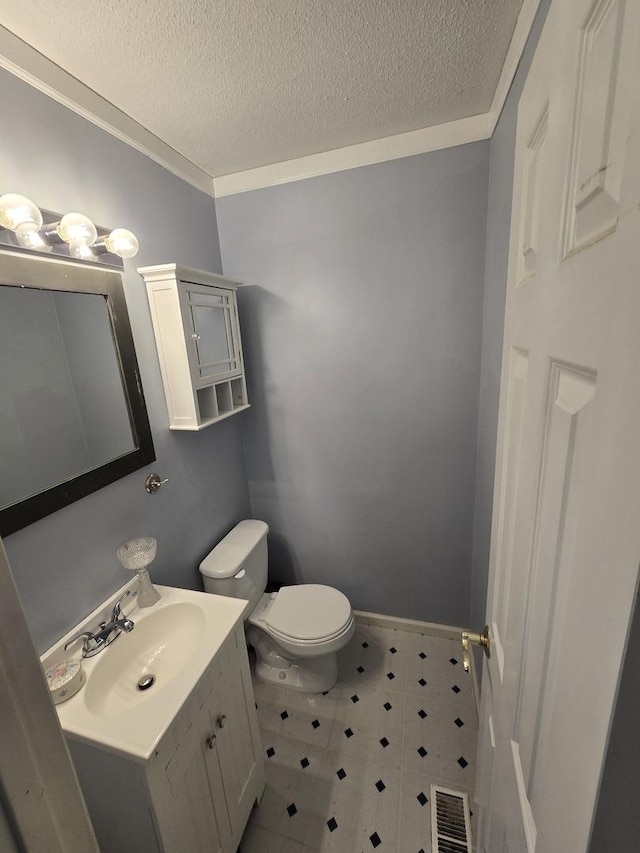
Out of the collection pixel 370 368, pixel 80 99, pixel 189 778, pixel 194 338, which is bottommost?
pixel 189 778

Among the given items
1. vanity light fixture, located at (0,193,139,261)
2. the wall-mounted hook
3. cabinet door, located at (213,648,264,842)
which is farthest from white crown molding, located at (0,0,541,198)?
cabinet door, located at (213,648,264,842)

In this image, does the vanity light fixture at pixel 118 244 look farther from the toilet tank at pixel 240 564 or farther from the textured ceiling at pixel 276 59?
the toilet tank at pixel 240 564

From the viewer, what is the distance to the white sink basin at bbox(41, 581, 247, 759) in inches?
33.7

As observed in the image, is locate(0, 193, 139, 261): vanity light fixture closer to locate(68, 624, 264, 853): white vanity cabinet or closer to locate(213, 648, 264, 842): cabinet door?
locate(68, 624, 264, 853): white vanity cabinet

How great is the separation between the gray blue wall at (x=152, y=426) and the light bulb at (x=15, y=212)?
138mm

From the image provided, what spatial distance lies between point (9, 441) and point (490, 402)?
1.57 metres

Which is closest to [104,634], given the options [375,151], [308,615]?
[308,615]

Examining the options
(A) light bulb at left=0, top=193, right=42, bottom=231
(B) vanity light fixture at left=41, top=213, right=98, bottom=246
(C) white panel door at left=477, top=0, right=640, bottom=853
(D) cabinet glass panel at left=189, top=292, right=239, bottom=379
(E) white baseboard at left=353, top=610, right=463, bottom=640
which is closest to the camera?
(C) white panel door at left=477, top=0, right=640, bottom=853

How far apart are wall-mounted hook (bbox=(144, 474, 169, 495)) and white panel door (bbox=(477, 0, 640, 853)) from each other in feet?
4.10

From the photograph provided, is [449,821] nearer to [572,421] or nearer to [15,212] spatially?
[572,421]

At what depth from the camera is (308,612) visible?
1700 millimetres

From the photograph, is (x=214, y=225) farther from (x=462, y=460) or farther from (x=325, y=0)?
(x=462, y=460)

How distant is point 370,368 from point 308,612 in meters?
1.24

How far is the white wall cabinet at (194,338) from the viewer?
4.37ft
